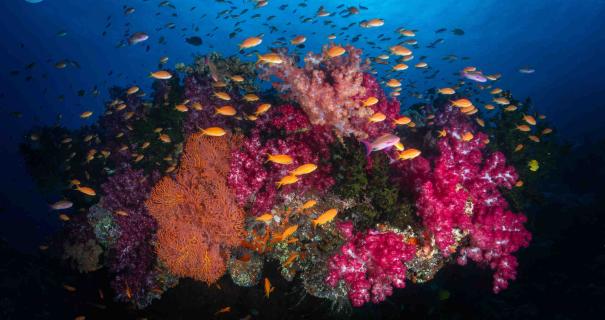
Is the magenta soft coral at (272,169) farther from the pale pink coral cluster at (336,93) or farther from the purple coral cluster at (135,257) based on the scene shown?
the purple coral cluster at (135,257)

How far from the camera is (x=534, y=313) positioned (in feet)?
31.7

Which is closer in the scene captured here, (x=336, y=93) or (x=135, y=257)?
(x=336, y=93)

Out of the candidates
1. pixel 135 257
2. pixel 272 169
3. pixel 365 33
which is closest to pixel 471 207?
pixel 272 169

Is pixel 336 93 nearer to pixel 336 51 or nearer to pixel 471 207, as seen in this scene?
pixel 336 51

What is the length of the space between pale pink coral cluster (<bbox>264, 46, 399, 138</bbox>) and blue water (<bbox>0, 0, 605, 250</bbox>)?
34.5 meters

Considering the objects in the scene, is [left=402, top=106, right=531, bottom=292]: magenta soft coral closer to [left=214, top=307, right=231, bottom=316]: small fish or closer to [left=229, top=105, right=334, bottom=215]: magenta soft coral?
[left=229, top=105, right=334, bottom=215]: magenta soft coral

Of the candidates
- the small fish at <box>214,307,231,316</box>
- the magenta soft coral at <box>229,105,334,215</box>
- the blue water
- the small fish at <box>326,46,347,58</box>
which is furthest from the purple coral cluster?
the blue water

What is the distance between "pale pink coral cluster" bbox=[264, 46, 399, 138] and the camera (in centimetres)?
636

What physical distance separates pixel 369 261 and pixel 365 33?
72547mm

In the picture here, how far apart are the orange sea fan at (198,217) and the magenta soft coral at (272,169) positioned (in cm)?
29

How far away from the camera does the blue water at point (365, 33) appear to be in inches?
1699

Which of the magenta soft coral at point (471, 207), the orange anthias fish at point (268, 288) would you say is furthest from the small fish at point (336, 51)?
the orange anthias fish at point (268, 288)

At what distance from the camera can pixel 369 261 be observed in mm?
5844

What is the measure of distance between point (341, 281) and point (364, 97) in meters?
3.90
